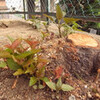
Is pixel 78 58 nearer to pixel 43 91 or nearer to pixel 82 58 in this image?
pixel 82 58

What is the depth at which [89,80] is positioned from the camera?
104 centimetres

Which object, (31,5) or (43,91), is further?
(31,5)

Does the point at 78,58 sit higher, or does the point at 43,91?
the point at 78,58

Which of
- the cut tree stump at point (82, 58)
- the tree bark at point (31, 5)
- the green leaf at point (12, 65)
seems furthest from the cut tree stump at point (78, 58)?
the tree bark at point (31, 5)

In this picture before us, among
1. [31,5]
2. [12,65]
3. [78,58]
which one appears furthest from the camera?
[31,5]

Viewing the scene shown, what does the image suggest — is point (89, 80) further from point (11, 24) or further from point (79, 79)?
point (11, 24)

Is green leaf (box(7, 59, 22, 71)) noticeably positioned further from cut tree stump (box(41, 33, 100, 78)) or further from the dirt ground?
cut tree stump (box(41, 33, 100, 78))

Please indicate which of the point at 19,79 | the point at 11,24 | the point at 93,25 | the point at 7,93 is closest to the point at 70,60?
the point at 19,79

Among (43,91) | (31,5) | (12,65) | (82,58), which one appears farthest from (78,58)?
(31,5)

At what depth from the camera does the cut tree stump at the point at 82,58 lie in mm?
1068

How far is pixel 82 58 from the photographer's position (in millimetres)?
1083

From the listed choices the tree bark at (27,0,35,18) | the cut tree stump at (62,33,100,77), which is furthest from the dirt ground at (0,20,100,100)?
the tree bark at (27,0,35,18)

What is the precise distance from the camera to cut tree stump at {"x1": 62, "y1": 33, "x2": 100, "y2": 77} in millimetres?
1068

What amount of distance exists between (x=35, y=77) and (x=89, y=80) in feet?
1.63
